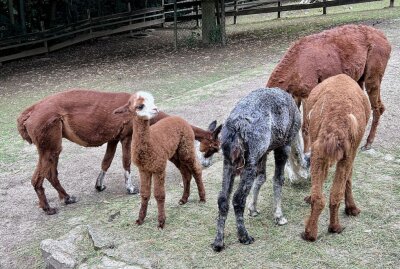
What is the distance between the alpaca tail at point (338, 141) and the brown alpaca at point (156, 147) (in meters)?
1.55

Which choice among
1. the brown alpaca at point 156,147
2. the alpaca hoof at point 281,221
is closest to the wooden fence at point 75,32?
the brown alpaca at point 156,147

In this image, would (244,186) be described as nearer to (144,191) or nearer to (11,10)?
(144,191)

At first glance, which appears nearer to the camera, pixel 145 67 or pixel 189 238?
pixel 189 238

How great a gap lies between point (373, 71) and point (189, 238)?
3579 millimetres

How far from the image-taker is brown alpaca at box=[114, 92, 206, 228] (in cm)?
469

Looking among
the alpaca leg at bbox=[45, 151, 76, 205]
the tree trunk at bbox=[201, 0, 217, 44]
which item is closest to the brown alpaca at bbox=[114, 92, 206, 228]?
the alpaca leg at bbox=[45, 151, 76, 205]

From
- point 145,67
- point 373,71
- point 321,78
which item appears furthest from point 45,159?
point 145,67

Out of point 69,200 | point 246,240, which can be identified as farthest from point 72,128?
point 246,240

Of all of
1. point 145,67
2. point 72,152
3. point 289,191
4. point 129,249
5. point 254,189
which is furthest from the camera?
point 145,67

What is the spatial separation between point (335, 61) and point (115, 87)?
782 centimetres

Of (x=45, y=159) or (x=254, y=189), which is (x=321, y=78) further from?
(x=45, y=159)

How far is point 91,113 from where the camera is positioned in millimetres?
6020

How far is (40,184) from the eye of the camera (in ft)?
19.4

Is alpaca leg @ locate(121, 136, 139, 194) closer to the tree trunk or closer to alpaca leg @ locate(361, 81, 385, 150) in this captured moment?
alpaca leg @ locate(361, 81, 385, 150)
